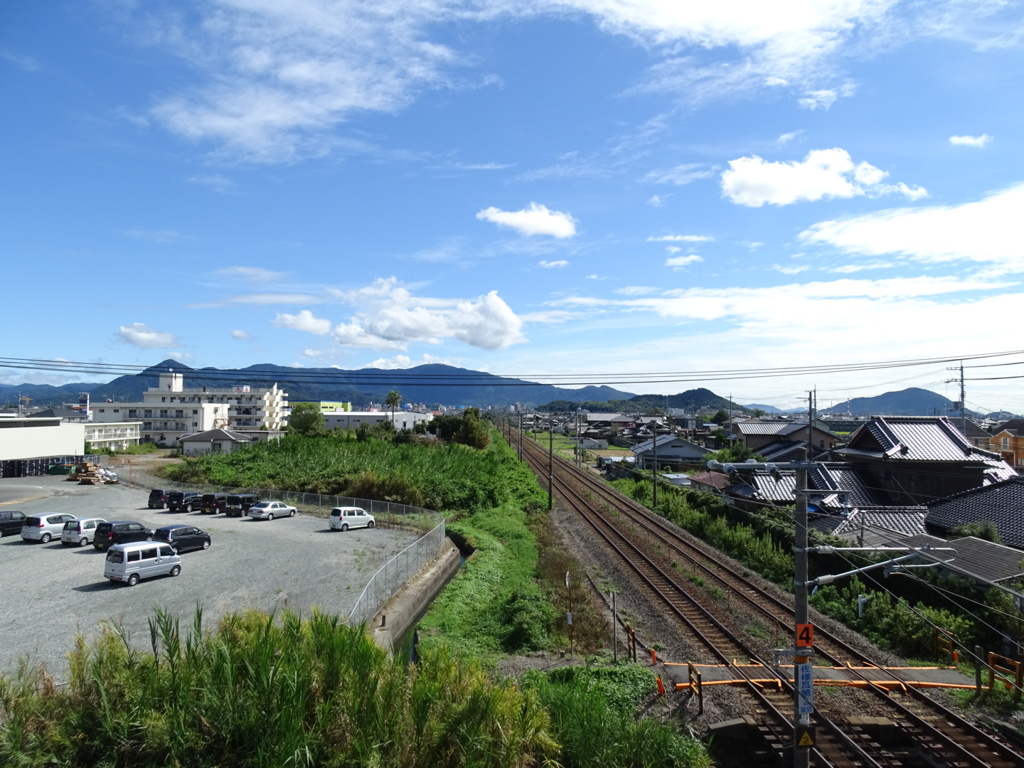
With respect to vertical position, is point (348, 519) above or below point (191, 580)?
above

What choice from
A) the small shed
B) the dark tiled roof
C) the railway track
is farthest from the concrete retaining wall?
the small shed

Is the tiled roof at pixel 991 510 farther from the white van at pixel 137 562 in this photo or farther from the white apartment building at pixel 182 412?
the white apartment building at pixel 182 412

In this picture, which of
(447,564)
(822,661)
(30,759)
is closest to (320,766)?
(30,759)

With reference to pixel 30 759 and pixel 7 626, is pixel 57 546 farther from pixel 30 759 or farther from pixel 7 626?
pixel 30 759

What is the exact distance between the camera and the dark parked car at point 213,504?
3506 centimetres

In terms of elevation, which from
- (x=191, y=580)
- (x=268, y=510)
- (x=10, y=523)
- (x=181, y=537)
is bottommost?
(x=191, y=580)

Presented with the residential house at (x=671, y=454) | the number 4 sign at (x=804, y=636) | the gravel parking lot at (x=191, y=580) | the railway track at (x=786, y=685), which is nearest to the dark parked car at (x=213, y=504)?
the gravel parking lot at (x=191, y=580)

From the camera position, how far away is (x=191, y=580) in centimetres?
2123

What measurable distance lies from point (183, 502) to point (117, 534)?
33.6 ft

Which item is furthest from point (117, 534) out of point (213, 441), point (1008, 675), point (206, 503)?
point (213, 441)

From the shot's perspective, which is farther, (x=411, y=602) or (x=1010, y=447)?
(x=1010, y=447)

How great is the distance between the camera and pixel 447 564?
88.0 feet

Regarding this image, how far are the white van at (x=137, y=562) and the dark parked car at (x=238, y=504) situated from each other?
41.3ft

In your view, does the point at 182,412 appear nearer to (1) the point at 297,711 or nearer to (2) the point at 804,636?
(1) the point at 297,711
